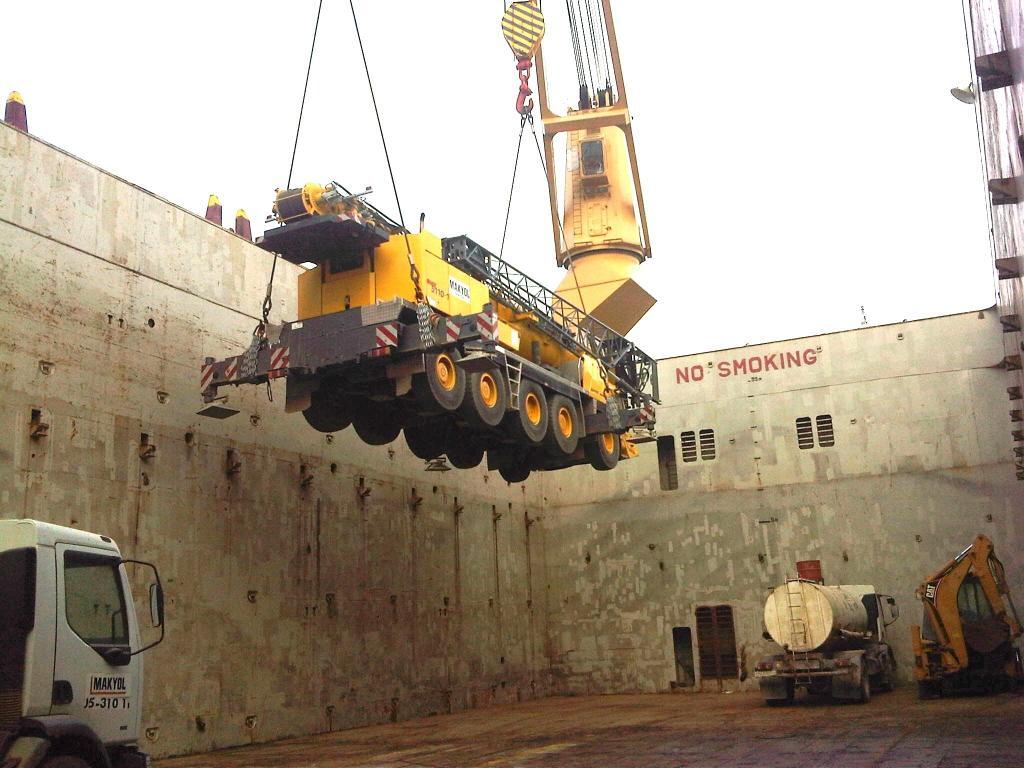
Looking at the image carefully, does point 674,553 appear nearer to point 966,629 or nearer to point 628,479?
point 628,479

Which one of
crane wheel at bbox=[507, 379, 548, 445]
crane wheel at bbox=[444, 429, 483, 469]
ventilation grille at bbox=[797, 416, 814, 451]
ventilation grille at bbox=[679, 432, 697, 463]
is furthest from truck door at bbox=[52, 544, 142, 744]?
ventilation grille at bbox=[797, 416, 814, 451]

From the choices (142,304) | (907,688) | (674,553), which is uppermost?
(142,304)

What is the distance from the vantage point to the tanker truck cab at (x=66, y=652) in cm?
599

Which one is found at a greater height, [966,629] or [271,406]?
[271,406]

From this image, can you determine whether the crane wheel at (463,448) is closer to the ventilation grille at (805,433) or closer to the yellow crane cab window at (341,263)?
the yellow crane cab window at (341,263)

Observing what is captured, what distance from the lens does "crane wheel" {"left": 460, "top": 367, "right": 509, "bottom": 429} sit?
42.0 ft

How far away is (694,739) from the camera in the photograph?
12.5 metres

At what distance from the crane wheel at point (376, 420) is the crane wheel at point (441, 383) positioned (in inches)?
61.5

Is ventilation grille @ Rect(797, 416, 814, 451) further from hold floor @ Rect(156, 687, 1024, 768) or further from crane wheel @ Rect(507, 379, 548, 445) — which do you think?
crane wheel @ Rect(507, 379, 548, 445)

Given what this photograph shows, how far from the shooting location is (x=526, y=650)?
23.1 metres

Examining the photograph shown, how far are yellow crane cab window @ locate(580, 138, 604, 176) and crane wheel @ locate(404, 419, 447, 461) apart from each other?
367 inches

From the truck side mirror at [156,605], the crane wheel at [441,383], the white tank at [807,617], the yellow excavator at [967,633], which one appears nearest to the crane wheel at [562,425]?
the crane wheel at [441,383]

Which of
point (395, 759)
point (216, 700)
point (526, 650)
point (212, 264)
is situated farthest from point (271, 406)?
point (526, 650)

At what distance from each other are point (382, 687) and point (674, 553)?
28.5 ft
